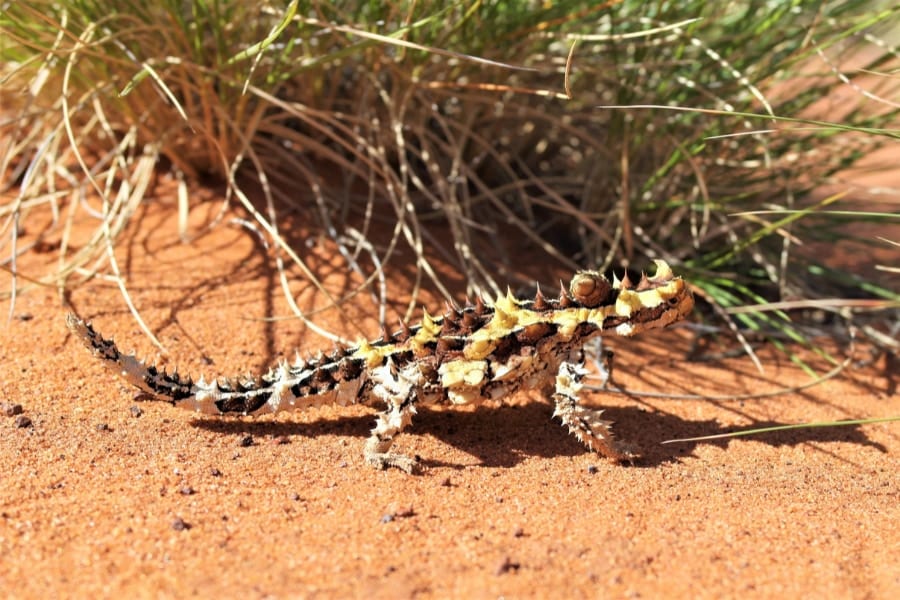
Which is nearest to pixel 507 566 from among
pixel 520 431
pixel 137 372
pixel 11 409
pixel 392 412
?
pixel 392 412

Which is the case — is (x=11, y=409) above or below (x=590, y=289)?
below

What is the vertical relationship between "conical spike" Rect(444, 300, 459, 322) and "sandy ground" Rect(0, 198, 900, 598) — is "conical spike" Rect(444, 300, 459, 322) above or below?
above

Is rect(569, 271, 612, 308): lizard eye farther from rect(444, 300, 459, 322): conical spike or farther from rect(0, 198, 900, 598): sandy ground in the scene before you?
rect(0, 198, 900, 598): sandy ground

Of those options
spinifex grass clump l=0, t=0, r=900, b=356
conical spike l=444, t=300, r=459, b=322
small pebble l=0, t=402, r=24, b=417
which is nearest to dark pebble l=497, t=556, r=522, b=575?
conical spike l=444, t=300, r=459, b=322

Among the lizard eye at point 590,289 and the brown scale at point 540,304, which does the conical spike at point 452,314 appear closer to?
the brown scale at point 540,304

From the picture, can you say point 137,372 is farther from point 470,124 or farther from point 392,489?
point 470,124

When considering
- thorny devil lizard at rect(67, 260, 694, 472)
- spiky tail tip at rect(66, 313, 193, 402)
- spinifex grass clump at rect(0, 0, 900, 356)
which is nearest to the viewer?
spiky tail tip at rect(66, 313, 193, 402)

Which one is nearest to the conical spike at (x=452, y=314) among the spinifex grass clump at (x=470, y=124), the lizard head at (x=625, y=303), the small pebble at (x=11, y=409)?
the lizard head at (x=625, y=303)
